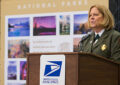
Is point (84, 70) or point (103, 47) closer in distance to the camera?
point (84, 70)

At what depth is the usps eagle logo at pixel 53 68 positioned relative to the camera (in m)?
1.92

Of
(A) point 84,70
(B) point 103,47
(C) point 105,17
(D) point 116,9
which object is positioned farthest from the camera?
(D) point 116,9

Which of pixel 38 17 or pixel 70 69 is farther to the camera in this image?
pixel 38 17

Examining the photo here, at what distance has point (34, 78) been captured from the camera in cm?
201

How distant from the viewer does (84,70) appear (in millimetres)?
1885

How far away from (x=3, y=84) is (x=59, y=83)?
230cm

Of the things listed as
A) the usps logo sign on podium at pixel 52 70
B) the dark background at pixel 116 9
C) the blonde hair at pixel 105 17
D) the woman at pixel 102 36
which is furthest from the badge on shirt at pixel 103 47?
→ the dark background at pixel 116 9

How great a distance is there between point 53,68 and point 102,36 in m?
0.65

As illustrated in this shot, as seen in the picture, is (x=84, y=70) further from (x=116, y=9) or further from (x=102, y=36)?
(x=116, y=9)

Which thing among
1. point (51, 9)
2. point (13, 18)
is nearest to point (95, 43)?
point (51, 9)

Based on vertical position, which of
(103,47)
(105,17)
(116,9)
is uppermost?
(116,9)

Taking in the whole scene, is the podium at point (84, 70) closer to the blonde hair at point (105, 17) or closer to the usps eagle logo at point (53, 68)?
the usps eagle logo at point (53, 68)

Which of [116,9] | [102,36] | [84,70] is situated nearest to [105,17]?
[102,36]

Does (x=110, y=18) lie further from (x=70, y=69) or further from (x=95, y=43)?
(x=70, y=69)
